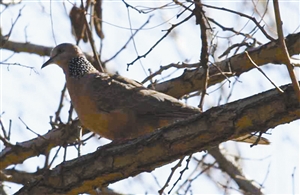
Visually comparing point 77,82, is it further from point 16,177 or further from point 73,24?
point 16,177

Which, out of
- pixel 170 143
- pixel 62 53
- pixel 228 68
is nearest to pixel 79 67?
pixel 62 53

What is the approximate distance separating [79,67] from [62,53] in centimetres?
38

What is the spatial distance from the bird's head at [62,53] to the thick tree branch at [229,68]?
0.87m

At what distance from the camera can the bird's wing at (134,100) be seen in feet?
16.7

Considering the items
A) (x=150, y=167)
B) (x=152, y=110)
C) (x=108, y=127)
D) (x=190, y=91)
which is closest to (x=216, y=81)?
(x=190, y=91)

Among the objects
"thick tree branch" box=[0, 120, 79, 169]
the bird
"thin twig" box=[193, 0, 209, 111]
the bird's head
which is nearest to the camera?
"thin twig" box=[193, 0, 209, 111]

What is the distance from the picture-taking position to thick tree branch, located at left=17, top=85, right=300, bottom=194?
3.45 m

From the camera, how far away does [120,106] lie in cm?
523

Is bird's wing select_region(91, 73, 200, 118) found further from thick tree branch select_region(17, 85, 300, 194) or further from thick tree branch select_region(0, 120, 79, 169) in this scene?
thick tree branch select_region(17, 85, 300, 194)

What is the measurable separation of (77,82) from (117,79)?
331mm

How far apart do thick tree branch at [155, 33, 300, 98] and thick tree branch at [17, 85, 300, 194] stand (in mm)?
1314

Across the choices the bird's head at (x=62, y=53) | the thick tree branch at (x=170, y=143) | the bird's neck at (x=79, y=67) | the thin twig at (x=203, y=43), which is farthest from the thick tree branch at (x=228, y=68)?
the thick tree branch at (x=170, y=143)

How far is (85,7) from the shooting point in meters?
5.48

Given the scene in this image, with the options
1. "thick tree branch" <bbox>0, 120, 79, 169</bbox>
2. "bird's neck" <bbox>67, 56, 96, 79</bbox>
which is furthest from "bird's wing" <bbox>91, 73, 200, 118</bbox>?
"thick tree branch" <bbox>0, 120, 79, 169</bbox>
